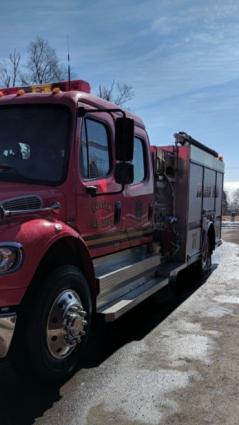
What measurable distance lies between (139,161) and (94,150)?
4.95 ft

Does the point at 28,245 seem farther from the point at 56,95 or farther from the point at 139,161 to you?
the point at 139,161

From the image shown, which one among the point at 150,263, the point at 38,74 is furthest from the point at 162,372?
the point at 38,74

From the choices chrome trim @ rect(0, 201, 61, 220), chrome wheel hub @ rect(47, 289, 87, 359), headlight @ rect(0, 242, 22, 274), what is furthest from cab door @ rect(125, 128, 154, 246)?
headlight @ rect(0, 242, 22, 274)

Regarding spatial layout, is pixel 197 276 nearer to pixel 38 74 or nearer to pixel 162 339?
pixel 162 339

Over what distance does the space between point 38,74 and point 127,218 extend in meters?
19.5

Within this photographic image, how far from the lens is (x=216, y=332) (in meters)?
5.77

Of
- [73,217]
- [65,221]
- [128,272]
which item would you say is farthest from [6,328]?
[128,272]

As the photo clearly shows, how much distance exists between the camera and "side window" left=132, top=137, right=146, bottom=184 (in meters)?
5.98

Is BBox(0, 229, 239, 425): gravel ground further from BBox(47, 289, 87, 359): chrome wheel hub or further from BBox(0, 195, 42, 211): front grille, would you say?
BBox(0, 195, 42, 211): front grille

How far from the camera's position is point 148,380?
4234 millimetres

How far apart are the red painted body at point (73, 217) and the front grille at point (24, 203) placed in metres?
0.06

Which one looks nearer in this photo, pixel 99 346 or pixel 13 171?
pixel 13 171

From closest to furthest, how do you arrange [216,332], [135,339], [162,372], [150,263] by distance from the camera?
[162,372] → [135,339] → [216,332] → [150,263]

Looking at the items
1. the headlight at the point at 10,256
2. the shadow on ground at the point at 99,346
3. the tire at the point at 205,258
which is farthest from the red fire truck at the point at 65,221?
the tire at the point at 205,258
